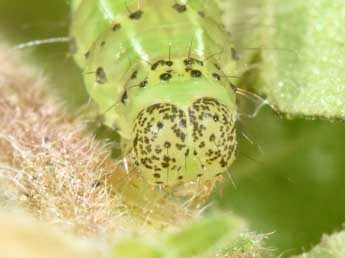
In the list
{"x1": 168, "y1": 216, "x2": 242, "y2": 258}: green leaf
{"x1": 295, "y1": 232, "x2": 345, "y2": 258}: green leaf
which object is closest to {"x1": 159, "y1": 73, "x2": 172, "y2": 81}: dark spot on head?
{"x1": 295, "y1": 232, "x2": 345, "y2": 258}: green leaf

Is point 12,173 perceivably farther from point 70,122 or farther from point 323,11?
point 323,11

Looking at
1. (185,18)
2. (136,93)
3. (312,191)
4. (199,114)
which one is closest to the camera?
(199,114)

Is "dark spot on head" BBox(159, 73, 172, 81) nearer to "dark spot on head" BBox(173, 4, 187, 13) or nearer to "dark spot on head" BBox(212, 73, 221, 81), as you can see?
"dark spot on head" BBox(212, 73, 221, 81)

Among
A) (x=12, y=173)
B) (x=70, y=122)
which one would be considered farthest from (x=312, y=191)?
(x=12, y=173)

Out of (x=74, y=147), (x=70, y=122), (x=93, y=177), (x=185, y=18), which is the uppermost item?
(x=185, y=18)

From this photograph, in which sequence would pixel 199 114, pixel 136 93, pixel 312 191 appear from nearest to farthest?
1. pixel 199 114
2. pixel 136 93
3. pixel 312 191

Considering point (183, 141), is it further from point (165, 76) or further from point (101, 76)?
point (101, 76)

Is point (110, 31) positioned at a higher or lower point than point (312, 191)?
higher
